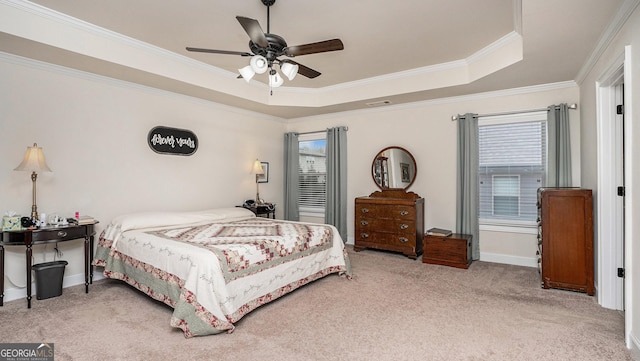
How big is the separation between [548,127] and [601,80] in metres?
1.32

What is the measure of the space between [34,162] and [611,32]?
17.7 feet

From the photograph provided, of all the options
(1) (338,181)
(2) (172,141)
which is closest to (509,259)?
(1) (338,181)

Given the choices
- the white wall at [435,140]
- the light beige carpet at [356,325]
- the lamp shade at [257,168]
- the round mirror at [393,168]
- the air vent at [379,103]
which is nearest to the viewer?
the light beige carpet at [356,325]

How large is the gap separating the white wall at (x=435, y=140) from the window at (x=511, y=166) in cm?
21

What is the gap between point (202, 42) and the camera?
3.74m

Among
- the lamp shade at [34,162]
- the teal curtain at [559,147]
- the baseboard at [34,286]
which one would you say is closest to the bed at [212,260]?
the baseboard at [34,286]

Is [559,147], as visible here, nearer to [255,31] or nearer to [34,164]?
[255,31]

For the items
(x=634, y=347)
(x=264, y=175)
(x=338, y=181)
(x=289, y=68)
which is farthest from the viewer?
(x=264, y=175)

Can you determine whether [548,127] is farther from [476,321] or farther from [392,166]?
[476,321]

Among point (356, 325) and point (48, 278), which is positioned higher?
point (48, 278)

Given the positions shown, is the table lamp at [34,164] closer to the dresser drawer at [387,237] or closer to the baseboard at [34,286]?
the baseboard at [34,286]

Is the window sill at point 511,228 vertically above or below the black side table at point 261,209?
below

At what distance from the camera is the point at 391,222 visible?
5.07 meters

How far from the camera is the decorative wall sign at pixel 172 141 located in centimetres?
449
